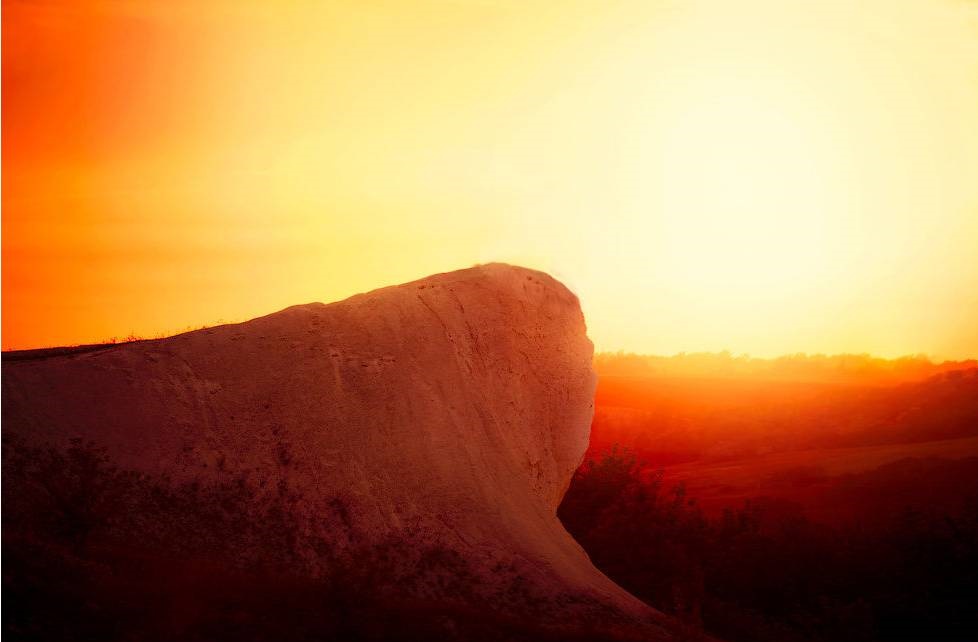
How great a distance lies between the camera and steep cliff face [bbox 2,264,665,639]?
8055mm

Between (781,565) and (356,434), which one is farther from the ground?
(356,434)

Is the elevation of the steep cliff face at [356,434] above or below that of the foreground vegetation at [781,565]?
above

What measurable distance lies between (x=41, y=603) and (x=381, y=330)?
16.5 ft

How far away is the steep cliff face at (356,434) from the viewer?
317 inches

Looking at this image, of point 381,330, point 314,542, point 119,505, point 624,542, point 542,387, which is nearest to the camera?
point 119,505

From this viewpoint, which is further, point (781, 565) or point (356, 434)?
point (781, 565)

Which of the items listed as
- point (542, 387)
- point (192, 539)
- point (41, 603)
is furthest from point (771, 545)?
point (41, 603)

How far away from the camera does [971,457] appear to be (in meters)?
25.5

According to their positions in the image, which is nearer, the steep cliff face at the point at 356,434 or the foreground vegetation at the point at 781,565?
the steep cliff face at the point at 356,434

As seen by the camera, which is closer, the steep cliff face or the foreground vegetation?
the steep cliff face

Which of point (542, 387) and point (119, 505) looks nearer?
point (119, 505)

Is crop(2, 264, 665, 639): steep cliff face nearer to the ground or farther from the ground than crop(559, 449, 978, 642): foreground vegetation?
farther from the ground

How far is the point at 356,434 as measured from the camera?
30.1ft

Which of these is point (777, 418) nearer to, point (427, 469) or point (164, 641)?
point (427, 469)
